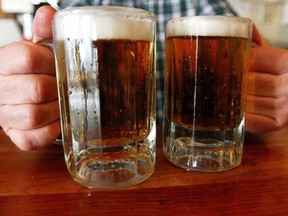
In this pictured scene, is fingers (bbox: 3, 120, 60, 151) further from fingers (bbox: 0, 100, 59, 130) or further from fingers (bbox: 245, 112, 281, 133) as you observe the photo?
fingers (bbox: 245, 112, 281, 133)

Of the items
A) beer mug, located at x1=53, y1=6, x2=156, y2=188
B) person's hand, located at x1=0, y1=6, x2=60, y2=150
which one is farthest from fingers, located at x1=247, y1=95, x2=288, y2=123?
person's hand, located at x1=0, y1=6, x2=60, y2=150

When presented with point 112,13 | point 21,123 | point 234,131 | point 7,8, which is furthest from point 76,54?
point 7,8

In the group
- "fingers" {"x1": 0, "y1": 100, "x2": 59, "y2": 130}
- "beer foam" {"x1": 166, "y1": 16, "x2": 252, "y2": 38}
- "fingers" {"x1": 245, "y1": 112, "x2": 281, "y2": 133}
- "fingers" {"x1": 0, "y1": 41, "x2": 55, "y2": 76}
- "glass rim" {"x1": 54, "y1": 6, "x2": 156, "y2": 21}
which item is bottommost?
"fingers" {"x1": 245, "y1": 112, "x2": 281, "y2": 133}

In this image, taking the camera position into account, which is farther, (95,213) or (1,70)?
(1,70)

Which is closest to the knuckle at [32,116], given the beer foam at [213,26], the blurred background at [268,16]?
the beer foam at [213,26]

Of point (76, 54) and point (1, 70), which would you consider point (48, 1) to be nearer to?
point (1, 70)

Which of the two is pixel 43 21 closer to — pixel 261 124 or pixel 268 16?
pixel 261 124
